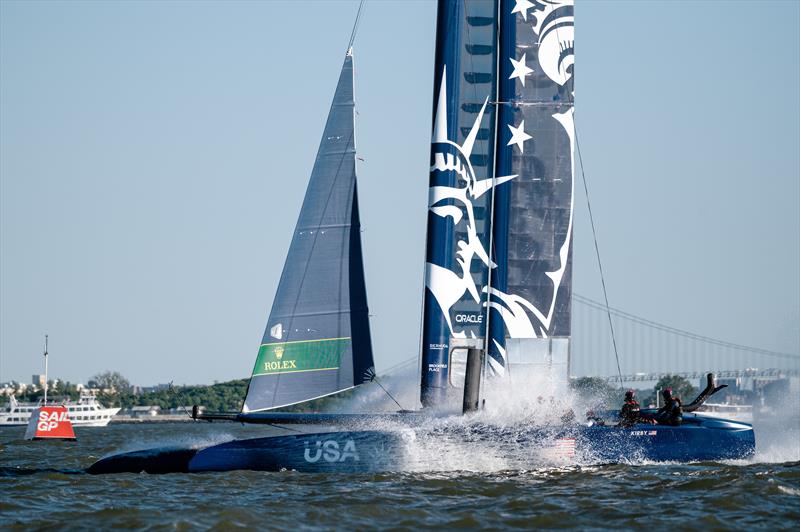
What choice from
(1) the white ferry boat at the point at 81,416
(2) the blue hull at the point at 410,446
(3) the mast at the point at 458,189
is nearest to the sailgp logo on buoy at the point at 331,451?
(2) the blue hull at the point at 410,446

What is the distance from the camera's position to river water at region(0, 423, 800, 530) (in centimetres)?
1430

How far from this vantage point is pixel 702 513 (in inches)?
579

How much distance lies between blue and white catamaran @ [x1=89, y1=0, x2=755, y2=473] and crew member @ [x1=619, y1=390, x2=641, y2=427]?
250 millimetres

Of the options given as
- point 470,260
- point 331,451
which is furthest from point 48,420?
point 331,451

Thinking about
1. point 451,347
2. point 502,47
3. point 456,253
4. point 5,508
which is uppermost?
point 502,47

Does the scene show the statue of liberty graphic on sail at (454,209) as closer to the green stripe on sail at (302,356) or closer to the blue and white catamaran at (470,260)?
the blue and white catamaran at (470,260)

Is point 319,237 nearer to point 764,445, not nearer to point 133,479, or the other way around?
point 133,479

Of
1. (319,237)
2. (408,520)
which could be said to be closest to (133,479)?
(319,237)

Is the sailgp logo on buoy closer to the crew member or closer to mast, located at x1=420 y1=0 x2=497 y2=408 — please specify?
mast, located at x1=420 y1=0 x2=497 y2=408

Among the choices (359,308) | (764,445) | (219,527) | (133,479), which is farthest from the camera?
(764,445)

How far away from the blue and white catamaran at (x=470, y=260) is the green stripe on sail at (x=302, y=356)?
0.08 feet

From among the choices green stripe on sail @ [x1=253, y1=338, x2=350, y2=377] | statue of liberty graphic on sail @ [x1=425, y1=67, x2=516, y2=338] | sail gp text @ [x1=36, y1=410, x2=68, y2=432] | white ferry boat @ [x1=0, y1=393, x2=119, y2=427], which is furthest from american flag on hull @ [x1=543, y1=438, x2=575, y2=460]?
white ferry boat @ [x1=0, y1=393, x2=119, y2=427]

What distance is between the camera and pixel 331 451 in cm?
1894

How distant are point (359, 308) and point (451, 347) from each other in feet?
5.66
